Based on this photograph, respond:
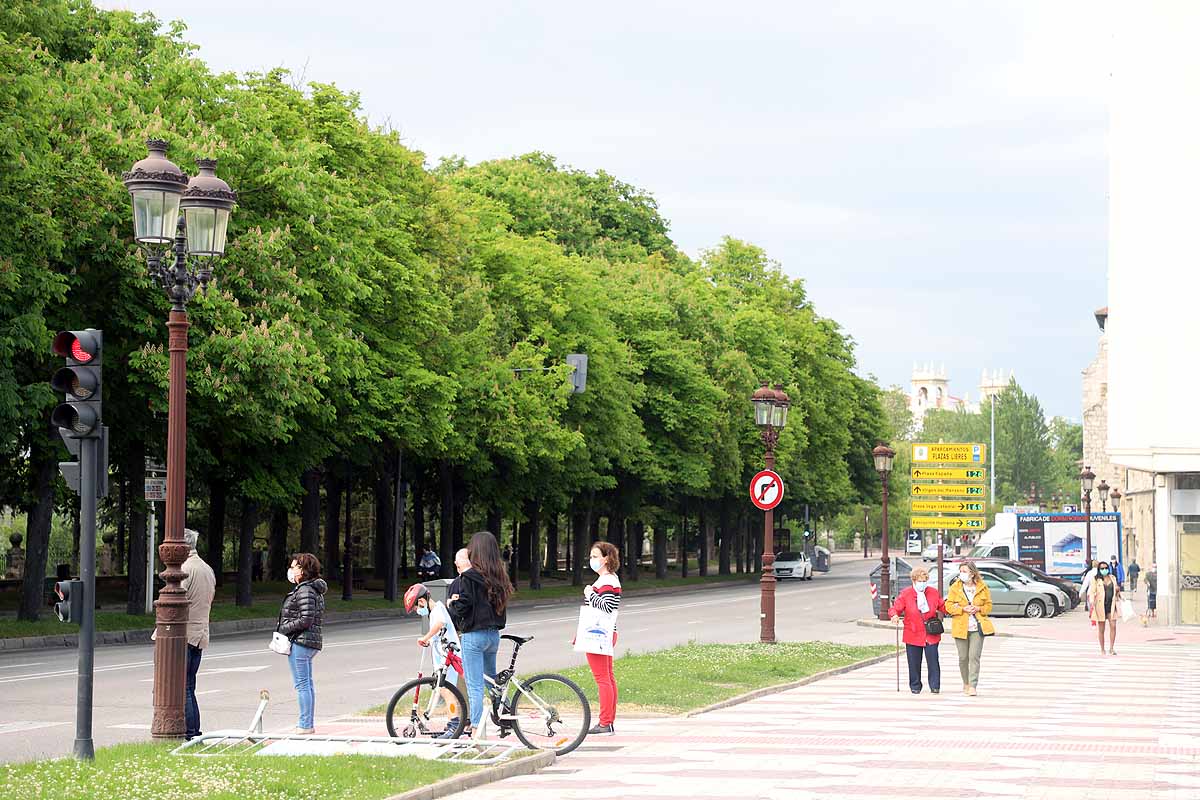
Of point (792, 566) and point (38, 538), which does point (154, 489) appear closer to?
point (38, 538)

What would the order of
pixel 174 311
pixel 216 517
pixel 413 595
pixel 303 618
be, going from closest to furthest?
1. pixel 174 311
2. pixel 303 618
3. pixel 413 595
4. pixel 216 517

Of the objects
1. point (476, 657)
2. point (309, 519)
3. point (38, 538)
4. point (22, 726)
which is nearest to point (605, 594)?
point (476, 657)

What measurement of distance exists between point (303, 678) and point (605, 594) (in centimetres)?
291

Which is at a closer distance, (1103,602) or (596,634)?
(596,634)

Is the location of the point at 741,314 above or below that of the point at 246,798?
above

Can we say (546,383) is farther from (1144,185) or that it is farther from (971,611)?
(971,611)

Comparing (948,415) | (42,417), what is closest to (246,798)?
(42,417)

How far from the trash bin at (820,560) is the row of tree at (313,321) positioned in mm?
31235

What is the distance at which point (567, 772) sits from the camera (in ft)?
43.9

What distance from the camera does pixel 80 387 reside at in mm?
12664

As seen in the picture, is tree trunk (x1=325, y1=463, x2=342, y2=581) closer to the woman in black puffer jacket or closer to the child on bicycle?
the child on bicycle

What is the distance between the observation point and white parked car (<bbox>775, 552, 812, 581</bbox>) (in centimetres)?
8512

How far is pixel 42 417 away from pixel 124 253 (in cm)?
356

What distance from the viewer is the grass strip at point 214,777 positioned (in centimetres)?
1069
